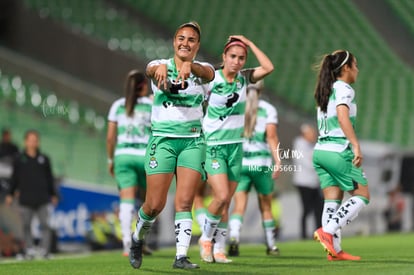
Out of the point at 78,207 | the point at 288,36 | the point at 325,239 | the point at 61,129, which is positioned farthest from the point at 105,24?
the point at 325,239

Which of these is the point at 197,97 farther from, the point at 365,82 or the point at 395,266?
the point at 365,82

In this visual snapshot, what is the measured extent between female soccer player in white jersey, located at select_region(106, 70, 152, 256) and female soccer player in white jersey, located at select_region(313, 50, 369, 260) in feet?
10.9

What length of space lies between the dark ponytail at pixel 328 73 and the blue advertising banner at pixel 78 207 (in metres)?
8.91

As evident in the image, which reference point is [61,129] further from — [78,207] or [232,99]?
[232,99]

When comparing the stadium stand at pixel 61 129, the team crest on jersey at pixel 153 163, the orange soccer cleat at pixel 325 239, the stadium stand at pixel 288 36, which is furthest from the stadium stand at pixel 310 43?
the team crest on jersey at pixel 153 163

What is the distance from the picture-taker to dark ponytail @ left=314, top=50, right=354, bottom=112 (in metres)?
10.9

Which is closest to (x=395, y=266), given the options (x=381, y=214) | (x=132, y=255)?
(x=132, y=255)

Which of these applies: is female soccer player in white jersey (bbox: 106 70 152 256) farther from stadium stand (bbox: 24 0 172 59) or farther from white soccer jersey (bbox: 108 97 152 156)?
stadium stand (bbox: 24 0 172 59)

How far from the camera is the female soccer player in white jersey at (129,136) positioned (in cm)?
1362

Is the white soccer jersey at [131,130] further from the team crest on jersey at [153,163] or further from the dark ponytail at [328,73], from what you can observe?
the team crest on jersey at [153,163]

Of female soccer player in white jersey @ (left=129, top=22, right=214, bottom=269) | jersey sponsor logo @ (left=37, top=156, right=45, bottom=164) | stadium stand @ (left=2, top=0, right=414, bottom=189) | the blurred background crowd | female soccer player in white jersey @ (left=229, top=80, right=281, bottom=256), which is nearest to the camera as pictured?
female soccer player in white jersey @ (left=129, top=22, right=214, bottom=269)

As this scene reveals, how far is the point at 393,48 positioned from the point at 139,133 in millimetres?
16006

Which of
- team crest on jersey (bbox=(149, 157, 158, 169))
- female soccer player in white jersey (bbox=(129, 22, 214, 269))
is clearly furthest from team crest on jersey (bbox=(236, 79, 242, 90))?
team crest on jersey (bbox=(149, 157, 158, 169))

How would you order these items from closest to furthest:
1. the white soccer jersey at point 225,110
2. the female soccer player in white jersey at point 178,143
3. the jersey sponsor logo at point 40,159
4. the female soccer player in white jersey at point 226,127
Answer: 1. the female soccer player in white jersey at point 178,143
2. the female soccer player in white jersey at point 226,127
3. the white soccer jersey at point 225,110
4. the jersey sponsor logo at point 40,159
